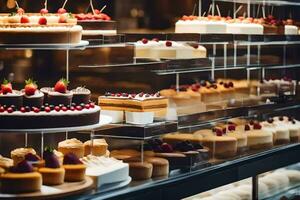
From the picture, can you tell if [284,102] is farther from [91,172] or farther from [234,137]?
[91,172]

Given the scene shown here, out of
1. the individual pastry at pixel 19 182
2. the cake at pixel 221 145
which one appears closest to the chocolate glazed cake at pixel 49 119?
the individual pastry at pixel 19 182

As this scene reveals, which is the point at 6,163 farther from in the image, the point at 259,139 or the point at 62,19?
the point at 259,139

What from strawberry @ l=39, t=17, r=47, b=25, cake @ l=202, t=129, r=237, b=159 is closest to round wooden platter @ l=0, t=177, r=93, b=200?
strawberry @ l=39, t=17, r=47, b=25

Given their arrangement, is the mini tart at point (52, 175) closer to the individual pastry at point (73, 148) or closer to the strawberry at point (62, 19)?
the individual pastry at point (73, 148)

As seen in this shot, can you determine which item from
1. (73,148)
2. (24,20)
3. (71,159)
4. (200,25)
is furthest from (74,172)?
(200,25)

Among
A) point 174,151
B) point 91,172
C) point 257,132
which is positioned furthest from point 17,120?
point 257,132

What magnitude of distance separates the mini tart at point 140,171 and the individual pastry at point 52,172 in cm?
75

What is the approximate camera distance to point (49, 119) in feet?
15.3

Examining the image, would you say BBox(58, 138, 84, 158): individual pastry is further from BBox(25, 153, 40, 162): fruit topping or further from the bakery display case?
BBox(25, 153, 40, 162): fruit topping

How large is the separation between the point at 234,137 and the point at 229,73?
5.67 ft

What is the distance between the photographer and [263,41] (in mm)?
7914

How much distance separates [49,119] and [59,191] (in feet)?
1.57

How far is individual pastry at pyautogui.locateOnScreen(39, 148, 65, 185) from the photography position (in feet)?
14.9

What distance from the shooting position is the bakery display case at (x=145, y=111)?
15.5ft
